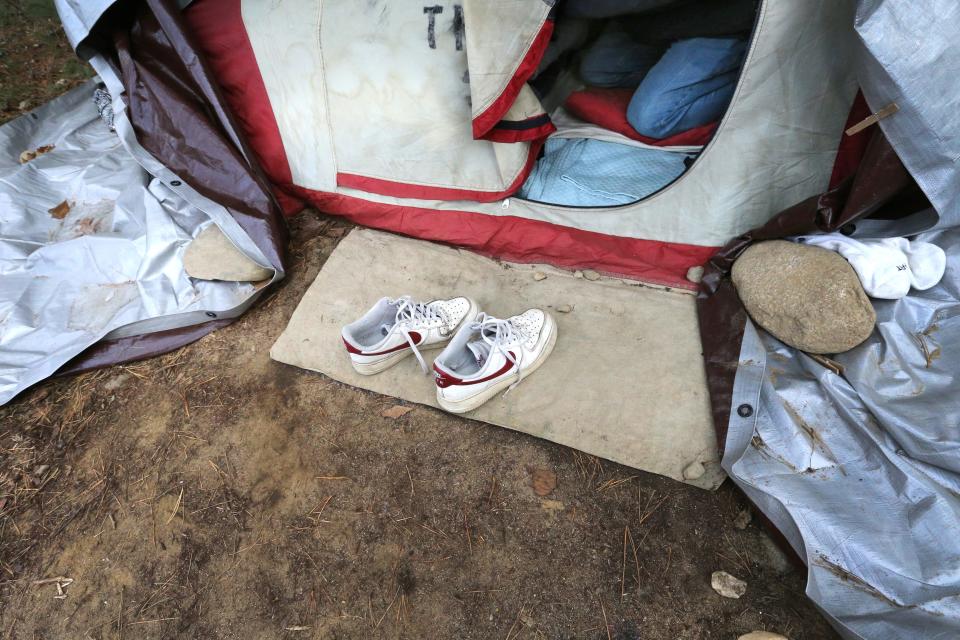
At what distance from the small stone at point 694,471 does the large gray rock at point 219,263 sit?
150cm

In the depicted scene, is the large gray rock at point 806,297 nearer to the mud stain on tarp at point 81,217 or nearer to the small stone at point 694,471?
the small stone at point 694,471

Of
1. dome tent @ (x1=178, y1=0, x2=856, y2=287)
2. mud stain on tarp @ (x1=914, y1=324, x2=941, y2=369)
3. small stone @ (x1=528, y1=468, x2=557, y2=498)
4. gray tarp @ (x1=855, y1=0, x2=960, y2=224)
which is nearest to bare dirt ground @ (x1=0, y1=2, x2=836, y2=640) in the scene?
small stone @ (x1=528, y1=468, x2=557, y2=498)

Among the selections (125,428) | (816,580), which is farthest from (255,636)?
(816,580)

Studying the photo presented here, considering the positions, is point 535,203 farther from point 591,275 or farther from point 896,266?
point 896,266

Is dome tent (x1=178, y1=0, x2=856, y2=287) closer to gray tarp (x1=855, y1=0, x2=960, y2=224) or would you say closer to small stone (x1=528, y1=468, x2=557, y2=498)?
gray tarp (x1=855, y1=0, x2=960, y2=224)

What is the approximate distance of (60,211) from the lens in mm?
2008

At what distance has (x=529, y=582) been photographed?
1217mm

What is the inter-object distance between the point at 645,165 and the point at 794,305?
68cm

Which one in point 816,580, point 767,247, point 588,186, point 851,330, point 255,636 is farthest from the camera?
point 588,186

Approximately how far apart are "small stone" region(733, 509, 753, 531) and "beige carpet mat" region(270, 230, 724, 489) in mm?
89

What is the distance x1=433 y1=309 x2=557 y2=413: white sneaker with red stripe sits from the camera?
143 cm

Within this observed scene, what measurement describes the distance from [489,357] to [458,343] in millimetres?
110

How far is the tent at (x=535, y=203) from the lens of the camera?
3.73ft

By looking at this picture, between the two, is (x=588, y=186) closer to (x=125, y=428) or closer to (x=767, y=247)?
(x=767, y=247)
